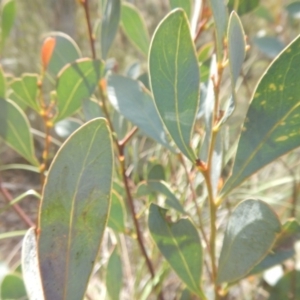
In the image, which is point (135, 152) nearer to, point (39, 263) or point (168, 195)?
point (168, 195)

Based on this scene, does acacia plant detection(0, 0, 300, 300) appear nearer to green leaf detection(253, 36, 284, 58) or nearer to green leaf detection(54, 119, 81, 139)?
green leaf detection(54, 119, 81, 139)

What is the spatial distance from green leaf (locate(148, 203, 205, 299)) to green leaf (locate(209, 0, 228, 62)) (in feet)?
0.56

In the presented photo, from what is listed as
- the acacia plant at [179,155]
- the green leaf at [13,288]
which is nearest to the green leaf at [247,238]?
the acacia plant at [179,155]

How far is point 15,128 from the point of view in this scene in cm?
62

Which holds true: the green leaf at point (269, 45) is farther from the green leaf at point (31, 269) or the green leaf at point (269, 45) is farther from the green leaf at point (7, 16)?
the green leaf at point (31, 269)

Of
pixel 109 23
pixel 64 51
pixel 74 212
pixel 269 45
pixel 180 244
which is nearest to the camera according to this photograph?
pixel 74 212

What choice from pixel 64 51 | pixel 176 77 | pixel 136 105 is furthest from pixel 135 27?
pixel 176 77

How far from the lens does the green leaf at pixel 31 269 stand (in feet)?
1.17

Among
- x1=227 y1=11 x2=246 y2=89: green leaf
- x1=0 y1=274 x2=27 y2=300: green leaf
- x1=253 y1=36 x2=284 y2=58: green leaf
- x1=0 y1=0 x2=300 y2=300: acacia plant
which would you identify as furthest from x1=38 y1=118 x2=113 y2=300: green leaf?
x1=253 y1=36 x2=284 y2=58: green leaf

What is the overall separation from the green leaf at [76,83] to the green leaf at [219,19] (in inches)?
9.0

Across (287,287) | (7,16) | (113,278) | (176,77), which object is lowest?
(287,287)

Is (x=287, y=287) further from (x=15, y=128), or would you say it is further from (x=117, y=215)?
(x=15, y=128)

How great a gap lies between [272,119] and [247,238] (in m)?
0.12

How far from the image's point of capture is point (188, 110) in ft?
1.32
